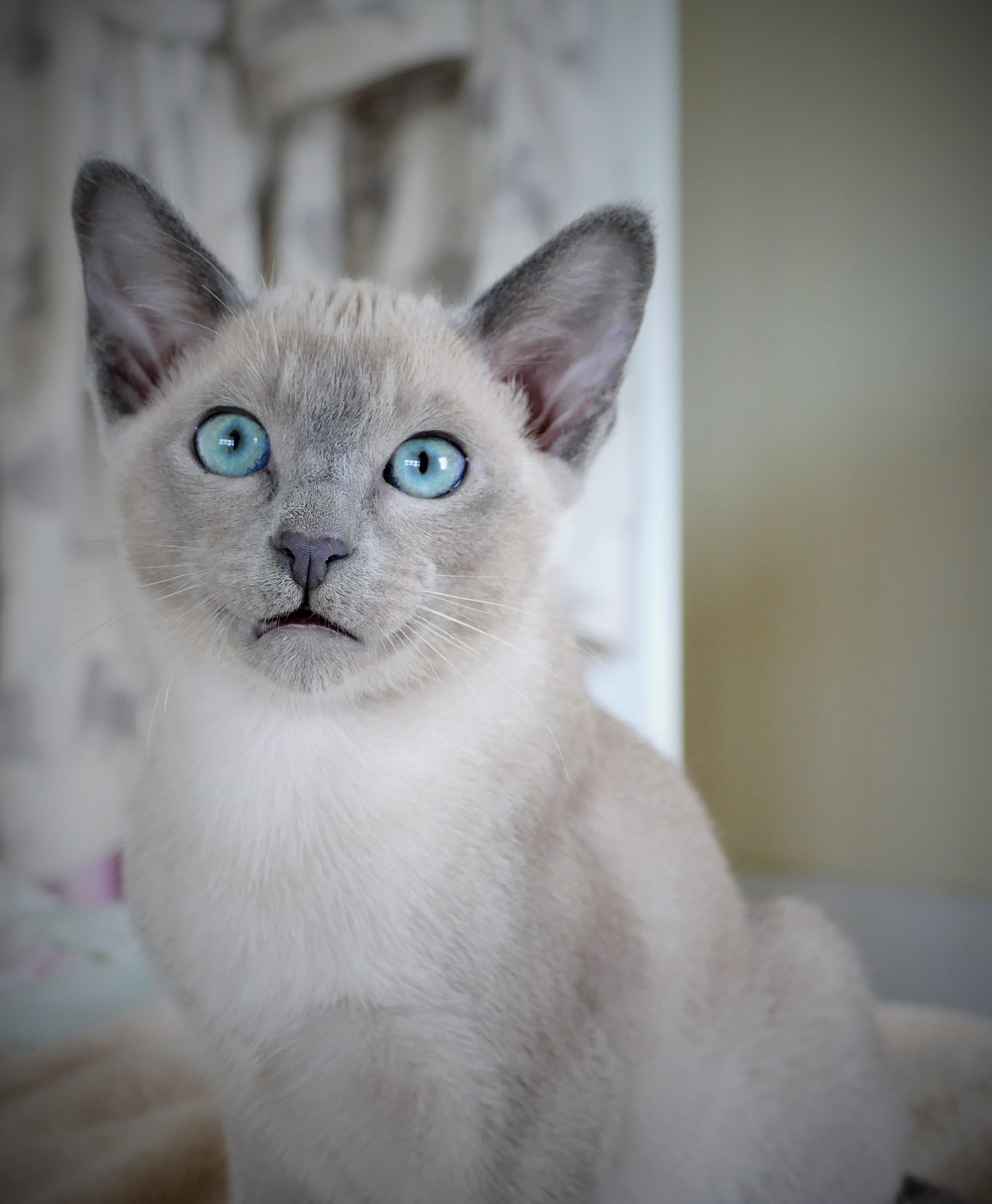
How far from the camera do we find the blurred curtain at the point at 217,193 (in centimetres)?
77

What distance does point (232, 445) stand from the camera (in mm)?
615

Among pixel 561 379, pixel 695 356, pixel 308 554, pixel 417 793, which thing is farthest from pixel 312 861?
pixel 695 356

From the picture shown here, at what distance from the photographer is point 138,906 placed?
0.69 meters

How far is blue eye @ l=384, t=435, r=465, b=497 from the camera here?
61 cm

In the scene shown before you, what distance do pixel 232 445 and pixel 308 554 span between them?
12 cm

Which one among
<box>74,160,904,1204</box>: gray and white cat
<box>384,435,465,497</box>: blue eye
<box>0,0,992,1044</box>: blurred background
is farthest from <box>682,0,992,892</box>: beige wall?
<box>384,435,465,497</box>: blue eye

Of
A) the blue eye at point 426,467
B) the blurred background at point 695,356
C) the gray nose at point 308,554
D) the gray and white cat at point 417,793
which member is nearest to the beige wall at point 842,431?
the blurred background at point 695,356

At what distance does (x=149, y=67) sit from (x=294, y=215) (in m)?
0.17

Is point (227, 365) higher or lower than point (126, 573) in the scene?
higher

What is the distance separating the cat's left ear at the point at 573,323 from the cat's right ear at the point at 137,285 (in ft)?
0.63

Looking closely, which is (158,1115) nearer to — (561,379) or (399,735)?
(399,735)

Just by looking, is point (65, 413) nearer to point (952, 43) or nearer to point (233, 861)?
point (233, 861)

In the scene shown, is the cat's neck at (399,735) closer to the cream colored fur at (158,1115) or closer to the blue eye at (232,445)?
the blue eye at (232,445)

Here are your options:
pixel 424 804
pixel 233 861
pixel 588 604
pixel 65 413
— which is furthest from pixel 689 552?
pixel 65 413
